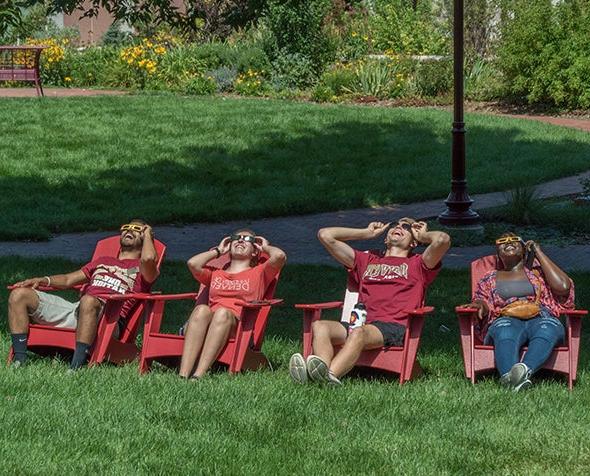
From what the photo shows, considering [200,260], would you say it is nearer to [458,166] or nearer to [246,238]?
[246,238]

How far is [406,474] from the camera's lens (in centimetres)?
557

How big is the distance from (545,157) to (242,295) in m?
10.2

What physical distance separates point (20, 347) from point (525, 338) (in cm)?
304

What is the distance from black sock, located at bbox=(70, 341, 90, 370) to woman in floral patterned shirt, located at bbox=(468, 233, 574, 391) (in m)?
2.31

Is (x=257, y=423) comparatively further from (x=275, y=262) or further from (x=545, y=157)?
(x=545, y=157)

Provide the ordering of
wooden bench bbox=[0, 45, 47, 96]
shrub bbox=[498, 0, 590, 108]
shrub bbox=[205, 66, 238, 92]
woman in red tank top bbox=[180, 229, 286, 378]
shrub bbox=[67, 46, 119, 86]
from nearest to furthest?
woman in red tank top bbox=[180, 229, 286, 378], wooden bench bbox=[0, 45, 47, 96], shrub bbox=[498, 0, 590, 108], shrub bbox=[205, 66, 238, 92], shrub bbox=[67, 46, 119, 86]

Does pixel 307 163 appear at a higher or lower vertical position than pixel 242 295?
lower

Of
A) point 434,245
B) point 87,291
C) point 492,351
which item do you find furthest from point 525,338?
point 87,291

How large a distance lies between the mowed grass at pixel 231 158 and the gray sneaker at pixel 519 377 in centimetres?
725

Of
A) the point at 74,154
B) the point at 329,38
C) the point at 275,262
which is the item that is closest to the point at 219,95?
the point at 329,38

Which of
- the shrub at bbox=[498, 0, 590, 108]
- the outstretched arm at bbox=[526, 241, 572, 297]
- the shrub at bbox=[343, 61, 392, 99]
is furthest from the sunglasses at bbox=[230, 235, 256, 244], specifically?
the shrub at bbox=[343, 61, 392, 99]

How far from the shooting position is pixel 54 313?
26.8ft

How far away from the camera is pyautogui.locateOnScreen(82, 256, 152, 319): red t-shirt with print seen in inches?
321

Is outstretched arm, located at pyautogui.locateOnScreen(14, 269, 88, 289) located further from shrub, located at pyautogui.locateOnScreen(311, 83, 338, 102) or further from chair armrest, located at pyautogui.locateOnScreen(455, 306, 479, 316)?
shrub, located at pyautogui.locateOnScreen(311, 83, 338, 102)
